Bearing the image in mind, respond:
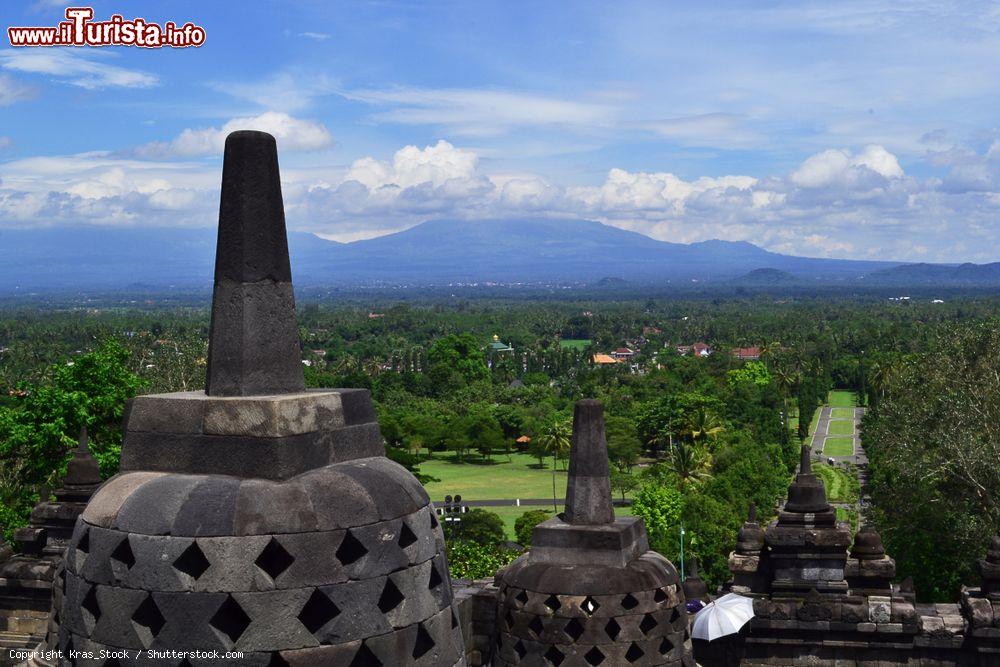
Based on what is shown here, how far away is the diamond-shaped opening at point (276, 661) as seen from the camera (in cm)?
458

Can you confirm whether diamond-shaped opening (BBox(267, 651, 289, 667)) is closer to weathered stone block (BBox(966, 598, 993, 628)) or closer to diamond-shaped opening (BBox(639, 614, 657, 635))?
diamond-shaped opening (BBox(639, 614, 657, 635))

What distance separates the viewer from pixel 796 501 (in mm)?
13789

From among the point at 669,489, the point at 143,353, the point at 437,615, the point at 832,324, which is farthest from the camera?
the point at 832,324

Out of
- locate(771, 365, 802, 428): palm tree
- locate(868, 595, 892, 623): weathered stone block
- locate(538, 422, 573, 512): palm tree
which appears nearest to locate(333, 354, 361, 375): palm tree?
locate(538, 422, 573, 512): palm tree

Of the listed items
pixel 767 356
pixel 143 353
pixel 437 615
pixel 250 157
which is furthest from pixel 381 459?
pixel 767 356

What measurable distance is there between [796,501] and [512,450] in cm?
7630

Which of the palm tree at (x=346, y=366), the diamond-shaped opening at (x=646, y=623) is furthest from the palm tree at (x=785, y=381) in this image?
the diamond-shaped opening at (x=646, y=623)

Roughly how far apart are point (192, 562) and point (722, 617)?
9566mm

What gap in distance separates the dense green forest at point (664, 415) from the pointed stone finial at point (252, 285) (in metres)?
13.9

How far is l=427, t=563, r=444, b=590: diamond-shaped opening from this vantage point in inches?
201

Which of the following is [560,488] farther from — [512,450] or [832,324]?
[832,324]

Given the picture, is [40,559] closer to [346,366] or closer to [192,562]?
[192,562]

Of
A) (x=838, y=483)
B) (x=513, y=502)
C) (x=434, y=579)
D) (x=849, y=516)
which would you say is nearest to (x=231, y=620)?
(x=434, y=579)

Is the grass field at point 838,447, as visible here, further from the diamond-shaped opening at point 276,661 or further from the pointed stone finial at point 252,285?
the diamond-shaped opening at point 276,661
